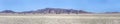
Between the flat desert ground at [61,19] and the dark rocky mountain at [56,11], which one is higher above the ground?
the dark rocky mountain at [56,11]

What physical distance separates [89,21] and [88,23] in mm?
22

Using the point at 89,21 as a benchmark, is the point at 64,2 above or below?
above

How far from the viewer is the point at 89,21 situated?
85.9 inches

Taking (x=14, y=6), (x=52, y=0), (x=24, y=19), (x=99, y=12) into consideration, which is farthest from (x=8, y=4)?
(x=99, y=12)

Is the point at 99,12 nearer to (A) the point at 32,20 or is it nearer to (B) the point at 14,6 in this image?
(A) the point at 32,20

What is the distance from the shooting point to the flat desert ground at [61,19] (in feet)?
7.07

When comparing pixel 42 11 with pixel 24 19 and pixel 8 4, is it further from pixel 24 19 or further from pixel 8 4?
pixel 8 4

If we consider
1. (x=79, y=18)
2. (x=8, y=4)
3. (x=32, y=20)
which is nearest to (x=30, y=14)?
(x=32, y=20)

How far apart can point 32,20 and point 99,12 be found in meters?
0.66

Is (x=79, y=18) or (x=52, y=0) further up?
(x=52, y=0)

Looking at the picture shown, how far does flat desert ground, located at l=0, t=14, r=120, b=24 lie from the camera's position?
2.15 m

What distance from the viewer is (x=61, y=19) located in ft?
7.22

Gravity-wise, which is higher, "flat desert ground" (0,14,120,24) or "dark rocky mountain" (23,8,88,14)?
"dark rocky mountain" (23,8,88,14)

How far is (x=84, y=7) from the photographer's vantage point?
85.5 inches
